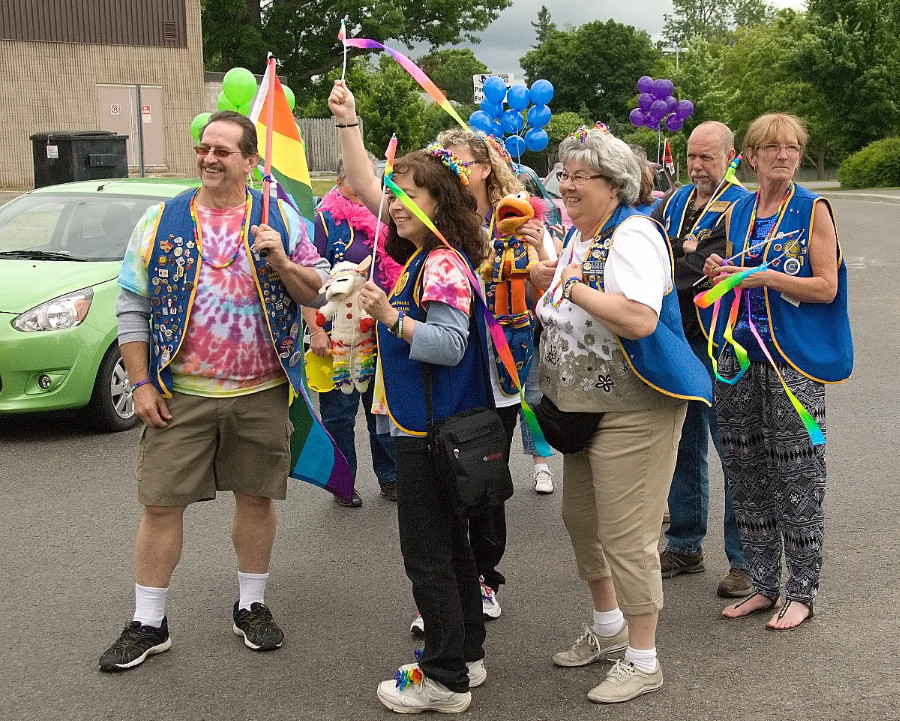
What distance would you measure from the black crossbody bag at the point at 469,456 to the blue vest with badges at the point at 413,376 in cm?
3

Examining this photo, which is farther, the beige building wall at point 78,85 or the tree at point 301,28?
the tree at point 301,28

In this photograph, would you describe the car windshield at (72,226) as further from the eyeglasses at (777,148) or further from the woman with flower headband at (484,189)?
the eyeglasses at (777,148)

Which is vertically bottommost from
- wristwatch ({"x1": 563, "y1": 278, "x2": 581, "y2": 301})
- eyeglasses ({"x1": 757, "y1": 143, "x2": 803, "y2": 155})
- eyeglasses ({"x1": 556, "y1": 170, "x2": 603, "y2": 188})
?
wristwatch ({"x1": 563, "y1": 278, "x2": 581, "y2": 301})

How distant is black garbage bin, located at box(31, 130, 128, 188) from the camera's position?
16094mm

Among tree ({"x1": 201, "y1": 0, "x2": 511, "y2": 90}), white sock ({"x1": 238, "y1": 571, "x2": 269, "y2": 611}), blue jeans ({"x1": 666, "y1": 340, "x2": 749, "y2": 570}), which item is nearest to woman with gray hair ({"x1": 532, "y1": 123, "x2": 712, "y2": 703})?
blue jeans ({"x1": 666, "y1": 340, "x2": 749, "y2": 570})

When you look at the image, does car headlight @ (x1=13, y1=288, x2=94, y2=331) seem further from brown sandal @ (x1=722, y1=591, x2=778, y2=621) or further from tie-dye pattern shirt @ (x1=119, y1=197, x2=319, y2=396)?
brown sandal @ (x1=722, y1=591, x2=778, y2=621)

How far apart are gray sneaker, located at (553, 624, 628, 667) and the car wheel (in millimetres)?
4382

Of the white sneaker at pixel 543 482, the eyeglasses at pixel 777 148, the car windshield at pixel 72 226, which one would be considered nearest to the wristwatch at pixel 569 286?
the eyeglasses at pixel 777 148

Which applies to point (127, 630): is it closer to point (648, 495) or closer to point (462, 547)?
point (462, 547)

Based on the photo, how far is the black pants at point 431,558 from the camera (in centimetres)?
362

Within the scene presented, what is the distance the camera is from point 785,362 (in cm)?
424

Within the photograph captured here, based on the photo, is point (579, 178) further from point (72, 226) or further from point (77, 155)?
point (77, 155)

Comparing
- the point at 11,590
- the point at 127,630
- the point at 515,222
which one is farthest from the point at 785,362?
the point at 11,590

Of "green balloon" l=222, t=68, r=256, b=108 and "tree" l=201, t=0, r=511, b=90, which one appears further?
"tree" l=201, t=0, r=511, b=90
